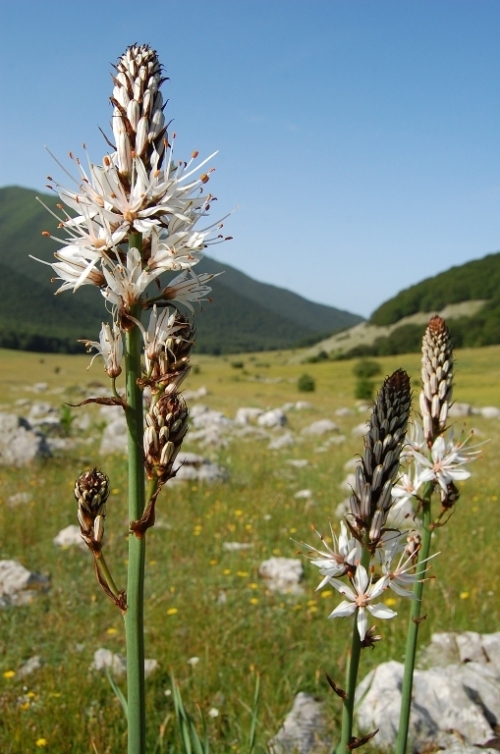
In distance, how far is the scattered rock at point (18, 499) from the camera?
37.8ft

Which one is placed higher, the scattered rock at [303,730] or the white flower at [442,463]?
the white flower at [442,463]

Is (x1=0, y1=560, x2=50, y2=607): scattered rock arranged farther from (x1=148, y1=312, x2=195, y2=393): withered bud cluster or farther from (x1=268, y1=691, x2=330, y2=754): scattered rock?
(x1=148, y1=312, x2=195, y2=393): withered bud cluster

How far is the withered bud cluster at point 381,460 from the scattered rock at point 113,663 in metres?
3.92

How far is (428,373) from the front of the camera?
138 inches

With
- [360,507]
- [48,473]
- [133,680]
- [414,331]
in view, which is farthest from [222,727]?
[414,331]

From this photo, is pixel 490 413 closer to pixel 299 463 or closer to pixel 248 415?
pixel 248 415

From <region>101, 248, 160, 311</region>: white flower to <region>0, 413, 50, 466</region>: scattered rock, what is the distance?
13.6 m

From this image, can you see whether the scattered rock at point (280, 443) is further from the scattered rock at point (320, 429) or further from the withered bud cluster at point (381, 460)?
the withered bud cluster at point (381, 460)

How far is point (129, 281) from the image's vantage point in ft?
7.85

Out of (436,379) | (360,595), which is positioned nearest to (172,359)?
(360,595)

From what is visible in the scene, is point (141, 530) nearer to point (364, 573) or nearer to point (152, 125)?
point (364, 573)

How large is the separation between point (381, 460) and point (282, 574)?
6.26m

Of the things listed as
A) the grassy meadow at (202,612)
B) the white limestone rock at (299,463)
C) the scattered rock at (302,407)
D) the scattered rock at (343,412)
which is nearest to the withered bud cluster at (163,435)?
the grassy meadow at (202,612)

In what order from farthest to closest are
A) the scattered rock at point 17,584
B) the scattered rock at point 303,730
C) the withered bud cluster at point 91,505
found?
the scattered rock at point 17,584
the scattered rock at point 303,730
the withered bud cluster at point 91,505
